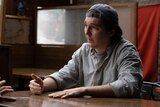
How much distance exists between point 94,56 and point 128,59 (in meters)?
0.24

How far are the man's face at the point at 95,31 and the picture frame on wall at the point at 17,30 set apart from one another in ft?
7.85

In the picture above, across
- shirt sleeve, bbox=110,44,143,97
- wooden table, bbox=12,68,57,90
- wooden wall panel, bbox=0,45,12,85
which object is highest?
shirt sleeve, bbox=110,44,143,97

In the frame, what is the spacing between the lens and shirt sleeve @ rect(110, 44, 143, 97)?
5.97 ft

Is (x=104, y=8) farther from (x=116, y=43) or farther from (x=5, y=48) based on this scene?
(x=5, y=48)

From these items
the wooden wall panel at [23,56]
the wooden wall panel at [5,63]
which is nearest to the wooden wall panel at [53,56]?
the wooden wall panel at [23,56]

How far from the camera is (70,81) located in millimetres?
2164

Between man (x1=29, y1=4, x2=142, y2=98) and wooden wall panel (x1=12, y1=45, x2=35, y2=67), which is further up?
man (x1=29, y1=4, x2=142, y2=98)

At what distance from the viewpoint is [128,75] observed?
1854 mm

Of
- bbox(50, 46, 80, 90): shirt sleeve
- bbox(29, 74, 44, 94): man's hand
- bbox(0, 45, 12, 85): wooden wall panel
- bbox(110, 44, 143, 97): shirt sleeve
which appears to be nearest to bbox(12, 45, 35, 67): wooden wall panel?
bbox(0, 45, 12, 85): wooden wall panel

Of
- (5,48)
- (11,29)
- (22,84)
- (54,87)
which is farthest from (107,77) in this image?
(11,29)

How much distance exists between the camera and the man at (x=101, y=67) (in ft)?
5.96

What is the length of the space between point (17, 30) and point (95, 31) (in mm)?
2556

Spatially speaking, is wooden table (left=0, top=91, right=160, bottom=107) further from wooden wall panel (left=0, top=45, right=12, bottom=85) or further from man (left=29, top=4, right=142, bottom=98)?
wooden wall panel (left=0, top=45, right=12, bottom=85)

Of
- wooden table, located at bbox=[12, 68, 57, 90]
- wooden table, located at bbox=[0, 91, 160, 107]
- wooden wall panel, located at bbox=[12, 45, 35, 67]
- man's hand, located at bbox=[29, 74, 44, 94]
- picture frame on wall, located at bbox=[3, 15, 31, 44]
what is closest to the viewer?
wooden table, located at bbox=[0, 91, 160, 107]
